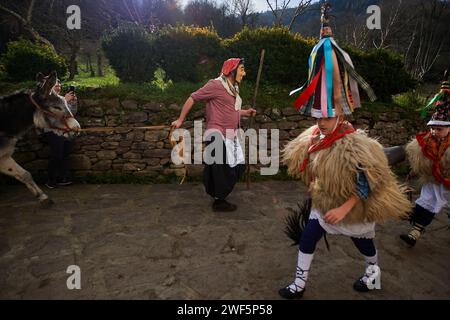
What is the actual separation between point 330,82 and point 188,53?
17.7 ft

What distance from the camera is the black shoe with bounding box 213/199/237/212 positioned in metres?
4.65

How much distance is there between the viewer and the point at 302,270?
261 centimetres

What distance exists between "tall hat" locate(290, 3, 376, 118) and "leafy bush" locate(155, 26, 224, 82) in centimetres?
508

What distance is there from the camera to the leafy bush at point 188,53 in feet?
23.1

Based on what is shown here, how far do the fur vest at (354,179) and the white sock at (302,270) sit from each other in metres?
0.41

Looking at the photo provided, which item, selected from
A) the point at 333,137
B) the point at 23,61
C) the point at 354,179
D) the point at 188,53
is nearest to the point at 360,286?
the point at 354,179

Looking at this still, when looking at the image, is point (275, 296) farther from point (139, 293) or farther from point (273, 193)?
point (273, 193)

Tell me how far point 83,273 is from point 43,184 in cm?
352

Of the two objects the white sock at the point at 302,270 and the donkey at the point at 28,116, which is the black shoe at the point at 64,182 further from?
the white sock at the point at 302,270

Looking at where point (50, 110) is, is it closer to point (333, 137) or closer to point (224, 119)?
point (224, 119)

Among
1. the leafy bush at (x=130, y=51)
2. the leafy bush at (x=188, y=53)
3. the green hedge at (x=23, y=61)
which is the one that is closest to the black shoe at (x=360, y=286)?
the leafy bush at (x=188, y=53)

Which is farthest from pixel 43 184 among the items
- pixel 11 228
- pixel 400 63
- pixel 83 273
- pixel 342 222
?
pixel 400 63

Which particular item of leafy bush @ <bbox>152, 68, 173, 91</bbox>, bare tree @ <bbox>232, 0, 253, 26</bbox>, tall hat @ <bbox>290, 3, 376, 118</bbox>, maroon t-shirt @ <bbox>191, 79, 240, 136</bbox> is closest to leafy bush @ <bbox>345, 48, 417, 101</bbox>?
leafy bush @ <bbox>152, 68, 173, 91</bbox>

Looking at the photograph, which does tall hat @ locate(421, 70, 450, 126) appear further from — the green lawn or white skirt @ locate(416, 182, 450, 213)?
the green lawn
